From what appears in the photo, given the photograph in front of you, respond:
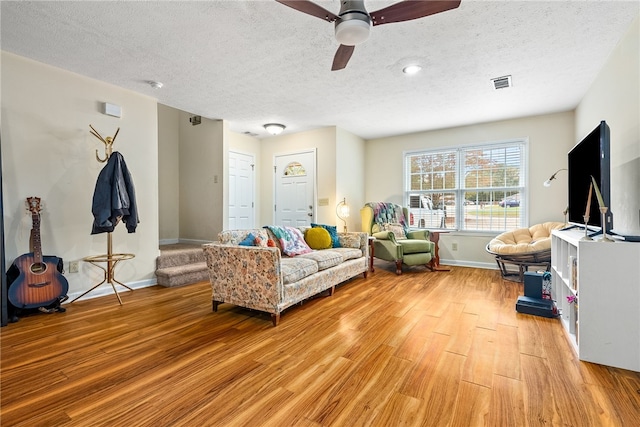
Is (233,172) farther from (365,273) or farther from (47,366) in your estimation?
(47,366)

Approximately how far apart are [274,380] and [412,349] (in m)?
0.99

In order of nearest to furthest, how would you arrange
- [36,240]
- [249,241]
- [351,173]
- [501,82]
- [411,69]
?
[36,240], [249,241], [411,69], [501,82], [351,173]

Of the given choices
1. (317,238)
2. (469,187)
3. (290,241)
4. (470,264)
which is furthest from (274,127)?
(470,264)

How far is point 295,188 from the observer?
5.75m

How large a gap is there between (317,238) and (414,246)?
162 centimetres

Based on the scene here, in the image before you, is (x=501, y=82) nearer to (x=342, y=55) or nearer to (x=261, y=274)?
(x=342, y=55)

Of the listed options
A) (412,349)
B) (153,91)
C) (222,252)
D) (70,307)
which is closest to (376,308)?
(412,349)

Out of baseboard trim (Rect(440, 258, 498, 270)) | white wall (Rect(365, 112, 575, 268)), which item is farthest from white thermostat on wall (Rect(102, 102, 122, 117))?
baseboard trim (Rect(440, 258, 498, 270))

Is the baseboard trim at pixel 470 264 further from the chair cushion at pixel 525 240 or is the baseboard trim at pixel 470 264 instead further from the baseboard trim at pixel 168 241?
the baseboard trim at pixel 168 241

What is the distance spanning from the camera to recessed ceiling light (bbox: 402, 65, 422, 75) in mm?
2995

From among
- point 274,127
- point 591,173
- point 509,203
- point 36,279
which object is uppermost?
point 274,127

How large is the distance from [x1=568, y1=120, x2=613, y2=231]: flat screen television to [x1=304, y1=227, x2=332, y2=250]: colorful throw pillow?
8.38 feet

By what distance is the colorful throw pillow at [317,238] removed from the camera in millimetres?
3881

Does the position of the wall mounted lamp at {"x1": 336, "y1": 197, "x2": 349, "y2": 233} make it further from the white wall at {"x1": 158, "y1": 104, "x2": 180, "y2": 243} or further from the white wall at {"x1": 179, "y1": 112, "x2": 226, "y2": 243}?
the white wall at {"x1": 158, "y1": 104, "x2": 180, "y2": 243}
